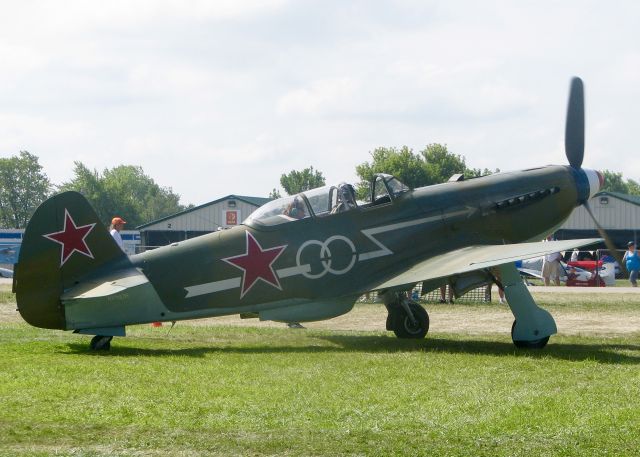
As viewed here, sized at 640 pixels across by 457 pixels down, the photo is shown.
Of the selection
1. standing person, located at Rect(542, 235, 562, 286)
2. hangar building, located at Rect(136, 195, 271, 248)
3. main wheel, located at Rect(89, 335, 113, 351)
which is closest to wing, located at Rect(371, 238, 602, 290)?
main wheel, located at Rect(89, 335, 113, 351)

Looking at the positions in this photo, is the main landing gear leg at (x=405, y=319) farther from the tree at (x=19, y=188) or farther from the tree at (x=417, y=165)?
the tree at (x=19, y=188)

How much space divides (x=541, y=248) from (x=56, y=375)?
5617 mm

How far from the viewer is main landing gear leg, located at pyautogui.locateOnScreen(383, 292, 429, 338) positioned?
12.2m

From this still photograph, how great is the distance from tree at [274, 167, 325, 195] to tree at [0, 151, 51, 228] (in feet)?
95.9

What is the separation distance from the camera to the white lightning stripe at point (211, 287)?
10453 millimetres

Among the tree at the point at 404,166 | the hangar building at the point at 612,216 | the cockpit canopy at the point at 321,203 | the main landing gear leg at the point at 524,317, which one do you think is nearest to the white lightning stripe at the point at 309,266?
the cockpit canopy at the point at 321,203

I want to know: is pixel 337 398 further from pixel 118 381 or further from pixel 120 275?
pixel 120 275

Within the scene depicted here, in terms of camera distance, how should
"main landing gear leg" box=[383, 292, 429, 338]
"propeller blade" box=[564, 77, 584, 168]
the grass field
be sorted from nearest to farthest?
the grass field < "main landing gear leg" box=[383, 292, 429, 338] < "propeller blade" box=[564, 77, 584, 168]

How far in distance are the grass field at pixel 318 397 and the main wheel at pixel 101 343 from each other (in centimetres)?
18

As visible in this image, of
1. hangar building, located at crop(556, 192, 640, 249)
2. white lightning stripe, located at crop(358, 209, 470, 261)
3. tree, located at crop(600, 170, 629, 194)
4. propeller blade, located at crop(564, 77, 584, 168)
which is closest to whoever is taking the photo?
white lightning stripe, located at crop(358, 209, 470, 261)

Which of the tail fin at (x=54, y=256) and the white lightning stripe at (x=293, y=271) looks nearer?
the tail fin at (x=54, y=256)

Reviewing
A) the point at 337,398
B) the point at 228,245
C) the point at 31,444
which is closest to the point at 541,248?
the point at 228,245

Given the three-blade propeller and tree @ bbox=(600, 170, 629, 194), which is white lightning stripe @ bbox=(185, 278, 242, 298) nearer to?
the three-blade propeller

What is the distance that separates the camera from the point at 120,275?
10.3 metres
